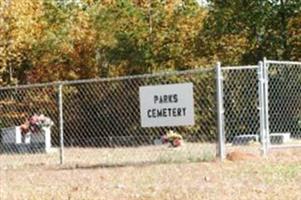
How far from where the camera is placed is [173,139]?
17109mm

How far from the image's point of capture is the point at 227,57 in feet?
84.5

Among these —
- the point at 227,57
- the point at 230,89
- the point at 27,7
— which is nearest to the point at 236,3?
the point at 227,57

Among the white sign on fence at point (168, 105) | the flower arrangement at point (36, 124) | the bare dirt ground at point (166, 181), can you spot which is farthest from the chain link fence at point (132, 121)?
the bare dirt ground at point (166, 181)

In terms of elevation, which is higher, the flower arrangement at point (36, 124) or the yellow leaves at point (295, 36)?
the yellow leaves at point (295, 36)

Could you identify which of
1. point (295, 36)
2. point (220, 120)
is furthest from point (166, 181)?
point (295, 36)

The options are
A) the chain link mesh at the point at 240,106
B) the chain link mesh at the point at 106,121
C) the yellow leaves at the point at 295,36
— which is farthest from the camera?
the yellow leaves at the point at 295,36

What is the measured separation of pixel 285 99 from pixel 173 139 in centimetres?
259

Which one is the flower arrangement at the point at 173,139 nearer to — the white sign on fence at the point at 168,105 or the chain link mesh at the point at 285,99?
the chain link mesh at the point at 285,99

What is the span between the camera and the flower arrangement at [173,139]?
17016mm

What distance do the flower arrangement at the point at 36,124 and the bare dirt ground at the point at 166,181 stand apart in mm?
4804

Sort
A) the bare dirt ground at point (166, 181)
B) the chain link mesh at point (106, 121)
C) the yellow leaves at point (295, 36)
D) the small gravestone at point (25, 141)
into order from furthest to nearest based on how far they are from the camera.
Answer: the yellow leaves at point (295, 36)
the small gravestone at point (25, 141)
the chain link mesh at point (106, 121)
the bare dirt ground at point (166, 181)

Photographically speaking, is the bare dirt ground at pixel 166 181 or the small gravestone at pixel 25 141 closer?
the bare dirt ground at pixel 166 181

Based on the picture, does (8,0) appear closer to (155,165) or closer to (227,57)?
(227,57)

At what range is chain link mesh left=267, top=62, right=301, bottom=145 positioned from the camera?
16.3 m
